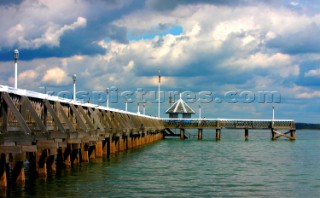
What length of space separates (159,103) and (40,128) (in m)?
83.4

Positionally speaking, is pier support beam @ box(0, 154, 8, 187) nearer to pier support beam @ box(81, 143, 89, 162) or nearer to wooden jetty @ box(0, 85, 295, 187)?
wooden jetty @ box(0, 85, 295, 187)

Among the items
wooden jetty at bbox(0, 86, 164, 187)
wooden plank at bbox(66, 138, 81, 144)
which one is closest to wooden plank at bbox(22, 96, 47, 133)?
wooden jetty at bbox(0, 86, 164, 187)

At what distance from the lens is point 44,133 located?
25203 millimetres

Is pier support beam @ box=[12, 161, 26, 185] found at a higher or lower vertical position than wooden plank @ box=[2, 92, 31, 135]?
lower

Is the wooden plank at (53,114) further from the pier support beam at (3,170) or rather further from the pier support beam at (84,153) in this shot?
the pier support beam at (84,153)

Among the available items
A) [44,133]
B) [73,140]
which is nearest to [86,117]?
[73,140]

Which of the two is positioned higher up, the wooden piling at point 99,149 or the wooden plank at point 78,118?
the wooden plank at point 78,118

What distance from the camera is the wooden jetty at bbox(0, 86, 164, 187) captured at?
22.6 metres

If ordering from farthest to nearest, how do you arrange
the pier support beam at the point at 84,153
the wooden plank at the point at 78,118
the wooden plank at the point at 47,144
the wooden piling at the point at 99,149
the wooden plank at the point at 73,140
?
the wooden piling at the point at 99,149
the pier support beam at the point at 84,153
the wooden plank at the point at 78,118
the wooden plank at the point at 73,140
the wooden plank at the point at 47,144

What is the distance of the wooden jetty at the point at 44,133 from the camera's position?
22641mm

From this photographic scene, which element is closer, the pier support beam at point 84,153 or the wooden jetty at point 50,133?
the wooden jetty at point 50,133

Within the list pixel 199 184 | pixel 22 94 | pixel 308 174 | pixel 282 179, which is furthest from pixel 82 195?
pixel 308 174

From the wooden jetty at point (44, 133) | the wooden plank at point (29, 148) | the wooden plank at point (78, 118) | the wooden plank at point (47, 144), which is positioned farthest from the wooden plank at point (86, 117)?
the wooden plank at point (29, 148)

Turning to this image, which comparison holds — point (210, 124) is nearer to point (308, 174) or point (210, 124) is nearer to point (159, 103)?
point (159, 103)
